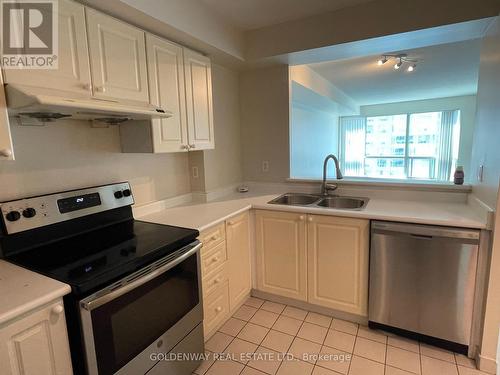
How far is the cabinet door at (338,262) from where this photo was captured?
202 cm

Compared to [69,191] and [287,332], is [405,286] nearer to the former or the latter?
[287,332]

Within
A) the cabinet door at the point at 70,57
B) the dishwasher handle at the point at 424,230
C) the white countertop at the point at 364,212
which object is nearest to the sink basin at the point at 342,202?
the white countertop at the point at 364,212

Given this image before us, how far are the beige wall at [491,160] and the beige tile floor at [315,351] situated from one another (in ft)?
0.87

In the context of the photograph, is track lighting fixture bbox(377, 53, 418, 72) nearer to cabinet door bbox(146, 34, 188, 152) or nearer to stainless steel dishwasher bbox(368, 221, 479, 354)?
stainless steel dishwasher bbox(368, 221, 479, 354)

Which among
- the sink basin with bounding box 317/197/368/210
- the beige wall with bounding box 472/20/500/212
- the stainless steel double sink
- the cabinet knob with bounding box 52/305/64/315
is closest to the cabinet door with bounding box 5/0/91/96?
the cabinet knob with bounding box 52/305/64/315

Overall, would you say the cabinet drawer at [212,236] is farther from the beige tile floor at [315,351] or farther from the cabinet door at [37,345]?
the cabinet door at [37,345]

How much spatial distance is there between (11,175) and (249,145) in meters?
2.03

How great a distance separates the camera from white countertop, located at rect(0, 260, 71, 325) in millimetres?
909

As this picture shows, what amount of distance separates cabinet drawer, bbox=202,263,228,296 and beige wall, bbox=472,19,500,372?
165 cm

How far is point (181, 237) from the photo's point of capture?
5.14 ft

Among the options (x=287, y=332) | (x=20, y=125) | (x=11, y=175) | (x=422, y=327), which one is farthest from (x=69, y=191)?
(x=422, y=327)

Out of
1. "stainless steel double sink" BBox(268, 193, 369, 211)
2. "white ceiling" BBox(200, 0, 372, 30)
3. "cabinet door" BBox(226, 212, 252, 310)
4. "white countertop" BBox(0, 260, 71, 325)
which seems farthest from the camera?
"stainless steel double sink" BBox(268, 193, 369, 211)

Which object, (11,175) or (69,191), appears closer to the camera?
(11,175)

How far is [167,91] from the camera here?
1.89 meters
